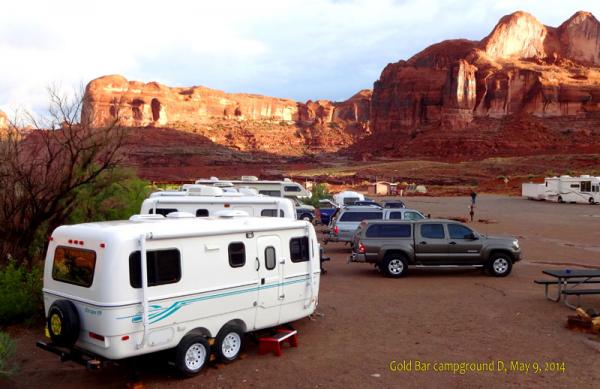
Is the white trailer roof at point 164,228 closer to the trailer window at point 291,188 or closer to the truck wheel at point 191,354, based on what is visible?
the truck wheel at point 191,354

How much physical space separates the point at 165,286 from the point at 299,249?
3.03m

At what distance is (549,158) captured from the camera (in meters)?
99.5

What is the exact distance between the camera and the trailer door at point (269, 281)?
29.0 feet

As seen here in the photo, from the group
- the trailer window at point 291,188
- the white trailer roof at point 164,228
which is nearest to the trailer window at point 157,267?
the white trailer roof at point 164,228

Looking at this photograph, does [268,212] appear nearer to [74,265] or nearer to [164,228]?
[164,228]

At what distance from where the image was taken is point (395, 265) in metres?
15.7

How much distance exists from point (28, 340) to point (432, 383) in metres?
7.43

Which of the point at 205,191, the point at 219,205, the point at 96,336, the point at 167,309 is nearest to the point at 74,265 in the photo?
the point at 96,336

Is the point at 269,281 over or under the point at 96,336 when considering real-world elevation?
over

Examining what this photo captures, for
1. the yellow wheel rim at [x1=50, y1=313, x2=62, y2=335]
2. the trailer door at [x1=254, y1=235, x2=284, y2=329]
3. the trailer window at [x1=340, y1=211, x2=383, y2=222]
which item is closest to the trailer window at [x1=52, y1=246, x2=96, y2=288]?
the yellow wheel rim at [x1=50, y1=313, x2=62, y2=335]

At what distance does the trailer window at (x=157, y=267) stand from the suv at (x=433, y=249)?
8832 millimetres

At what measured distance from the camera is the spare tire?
7.11m

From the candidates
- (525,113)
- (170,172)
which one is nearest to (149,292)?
(170,172)

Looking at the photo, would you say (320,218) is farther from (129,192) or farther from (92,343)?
(92,343)
